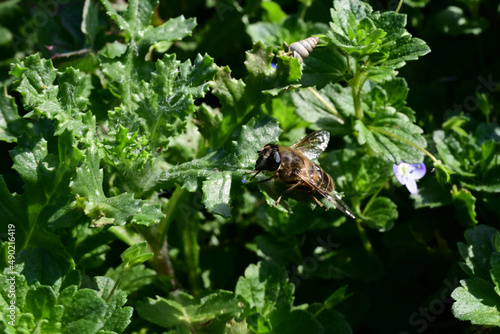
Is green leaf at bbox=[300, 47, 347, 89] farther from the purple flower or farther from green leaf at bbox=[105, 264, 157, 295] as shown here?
green leaf at bbox=[105, 264, 157, 295]

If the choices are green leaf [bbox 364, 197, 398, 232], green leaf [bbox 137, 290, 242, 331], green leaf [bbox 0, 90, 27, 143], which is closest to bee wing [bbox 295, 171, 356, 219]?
green leaf [bbox 364, 197, 398, 232]

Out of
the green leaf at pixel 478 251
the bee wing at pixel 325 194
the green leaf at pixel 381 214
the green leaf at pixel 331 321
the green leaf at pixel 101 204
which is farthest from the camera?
the green leaf at pixel 381 214

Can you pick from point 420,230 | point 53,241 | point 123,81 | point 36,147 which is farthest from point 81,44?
point 420,230

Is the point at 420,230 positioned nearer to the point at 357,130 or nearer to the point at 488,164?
the point at 488,164

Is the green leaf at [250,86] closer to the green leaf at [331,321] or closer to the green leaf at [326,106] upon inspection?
the green leaf at [326,106]

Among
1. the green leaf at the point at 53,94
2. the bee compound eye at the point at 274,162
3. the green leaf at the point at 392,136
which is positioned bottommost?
the green leaf at the point at 392,136

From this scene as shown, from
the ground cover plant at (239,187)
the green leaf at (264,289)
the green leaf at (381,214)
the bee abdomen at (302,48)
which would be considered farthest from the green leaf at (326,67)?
the green leaf at (264,289)

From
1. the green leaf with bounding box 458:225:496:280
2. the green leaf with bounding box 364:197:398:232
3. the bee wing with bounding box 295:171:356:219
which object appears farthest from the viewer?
the green leaf with bounding box 364:197:398:232
